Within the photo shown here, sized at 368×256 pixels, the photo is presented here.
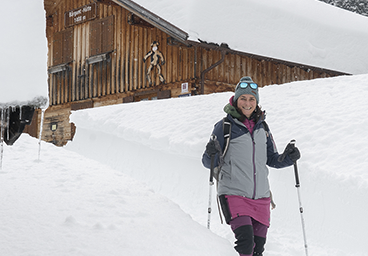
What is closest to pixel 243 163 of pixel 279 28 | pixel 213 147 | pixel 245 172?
pixel 245 172

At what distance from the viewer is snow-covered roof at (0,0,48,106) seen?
8.64 feet

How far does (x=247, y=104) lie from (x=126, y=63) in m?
10.8

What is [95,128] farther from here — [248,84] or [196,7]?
[248,84]

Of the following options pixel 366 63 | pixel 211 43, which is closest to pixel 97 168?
→ pixel 211 43

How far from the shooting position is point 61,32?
16297 mm

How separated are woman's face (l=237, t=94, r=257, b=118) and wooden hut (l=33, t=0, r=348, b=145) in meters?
7.69

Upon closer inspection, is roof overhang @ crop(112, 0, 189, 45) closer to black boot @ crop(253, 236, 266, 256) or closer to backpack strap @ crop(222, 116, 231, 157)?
backpack strap @ crop(222, 116, 231, 157)

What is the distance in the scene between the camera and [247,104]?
350cm

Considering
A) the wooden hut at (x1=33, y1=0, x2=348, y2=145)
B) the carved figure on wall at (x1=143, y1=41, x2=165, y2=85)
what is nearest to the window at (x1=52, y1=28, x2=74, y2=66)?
the wooden hut at (x1=33, y1=0, x2=348, y2=145)

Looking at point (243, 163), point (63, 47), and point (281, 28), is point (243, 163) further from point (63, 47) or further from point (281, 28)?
point (63, 47)

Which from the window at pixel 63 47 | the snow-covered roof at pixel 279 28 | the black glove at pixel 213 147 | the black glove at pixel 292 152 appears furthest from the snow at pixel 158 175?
the window at pixel 63 47

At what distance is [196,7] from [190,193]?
7291 mm

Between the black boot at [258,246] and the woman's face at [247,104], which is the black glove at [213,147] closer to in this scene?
the woman's face at [247,104]

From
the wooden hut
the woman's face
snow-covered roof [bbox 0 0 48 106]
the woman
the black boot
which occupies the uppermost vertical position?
the wooden hut
